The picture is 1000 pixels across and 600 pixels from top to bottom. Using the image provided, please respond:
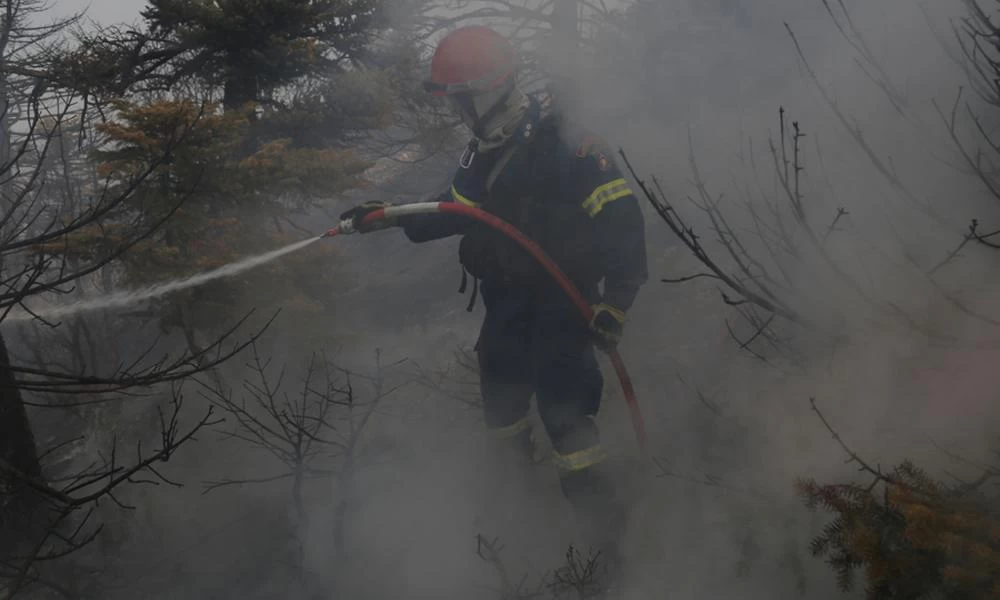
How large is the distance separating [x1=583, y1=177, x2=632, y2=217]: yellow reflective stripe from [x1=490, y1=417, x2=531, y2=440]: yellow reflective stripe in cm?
136

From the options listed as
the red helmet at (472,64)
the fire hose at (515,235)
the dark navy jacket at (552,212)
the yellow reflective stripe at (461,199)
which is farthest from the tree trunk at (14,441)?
the red helmet at (472,64)

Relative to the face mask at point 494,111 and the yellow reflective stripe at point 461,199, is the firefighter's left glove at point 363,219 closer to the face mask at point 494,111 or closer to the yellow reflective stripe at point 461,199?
the yellow reflective stripe at point 461,199

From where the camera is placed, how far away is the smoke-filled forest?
3.22 m

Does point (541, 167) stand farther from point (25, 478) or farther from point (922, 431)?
point (25, 478)

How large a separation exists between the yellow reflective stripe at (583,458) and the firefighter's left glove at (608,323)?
57 centimetres

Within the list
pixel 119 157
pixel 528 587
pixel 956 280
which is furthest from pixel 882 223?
pixel 119 157

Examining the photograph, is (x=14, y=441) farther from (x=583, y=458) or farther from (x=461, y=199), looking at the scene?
(x=583, y=458)

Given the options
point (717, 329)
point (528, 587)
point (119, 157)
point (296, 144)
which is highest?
point (119, 157)

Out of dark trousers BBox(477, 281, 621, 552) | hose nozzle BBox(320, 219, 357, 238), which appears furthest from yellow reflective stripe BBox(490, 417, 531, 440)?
hose nozzle BBox(320, 219, 357, 238)

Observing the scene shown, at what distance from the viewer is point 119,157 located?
5730 mm

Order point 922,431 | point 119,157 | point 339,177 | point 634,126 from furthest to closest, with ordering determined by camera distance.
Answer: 1. point 634,126
2. point 339,177
3. point 119,157
4. point 922,431

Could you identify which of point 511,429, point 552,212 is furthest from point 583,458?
point 552,212

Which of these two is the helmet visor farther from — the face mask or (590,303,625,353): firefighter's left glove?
(590,303,625,353): firefighter's left glove

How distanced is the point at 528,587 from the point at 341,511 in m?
1.26
